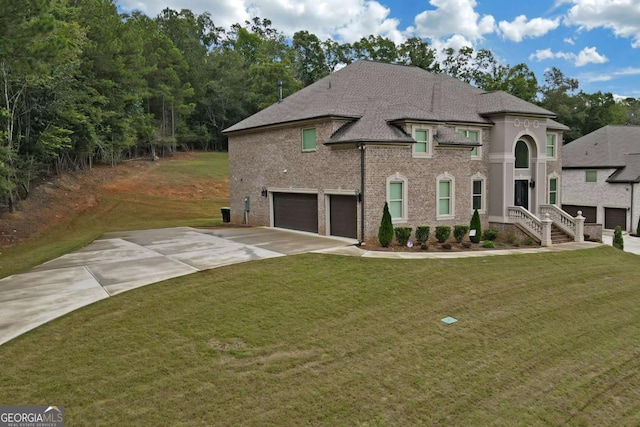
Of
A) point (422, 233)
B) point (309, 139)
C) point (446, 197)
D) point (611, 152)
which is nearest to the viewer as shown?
point (422, 233)

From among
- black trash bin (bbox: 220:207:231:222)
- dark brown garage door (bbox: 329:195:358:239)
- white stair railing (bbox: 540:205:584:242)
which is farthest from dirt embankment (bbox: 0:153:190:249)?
white stair railing (bbox: 540:205:584:242)

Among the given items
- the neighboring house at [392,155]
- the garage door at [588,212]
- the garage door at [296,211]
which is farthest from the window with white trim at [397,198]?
the garage door at [588,212]

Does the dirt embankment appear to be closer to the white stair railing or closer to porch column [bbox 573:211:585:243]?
the white stair railing

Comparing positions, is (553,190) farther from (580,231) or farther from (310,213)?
(310,213)

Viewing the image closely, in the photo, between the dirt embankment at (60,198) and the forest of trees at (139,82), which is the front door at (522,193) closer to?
the forest of trees at (139,82)

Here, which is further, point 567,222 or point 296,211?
point 296,211

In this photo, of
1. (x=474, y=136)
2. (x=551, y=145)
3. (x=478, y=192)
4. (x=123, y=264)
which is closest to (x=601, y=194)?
(x=551, y=145)

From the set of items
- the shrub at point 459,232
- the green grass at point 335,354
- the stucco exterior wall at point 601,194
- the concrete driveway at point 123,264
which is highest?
the stucco exterior wall at point 601,194
